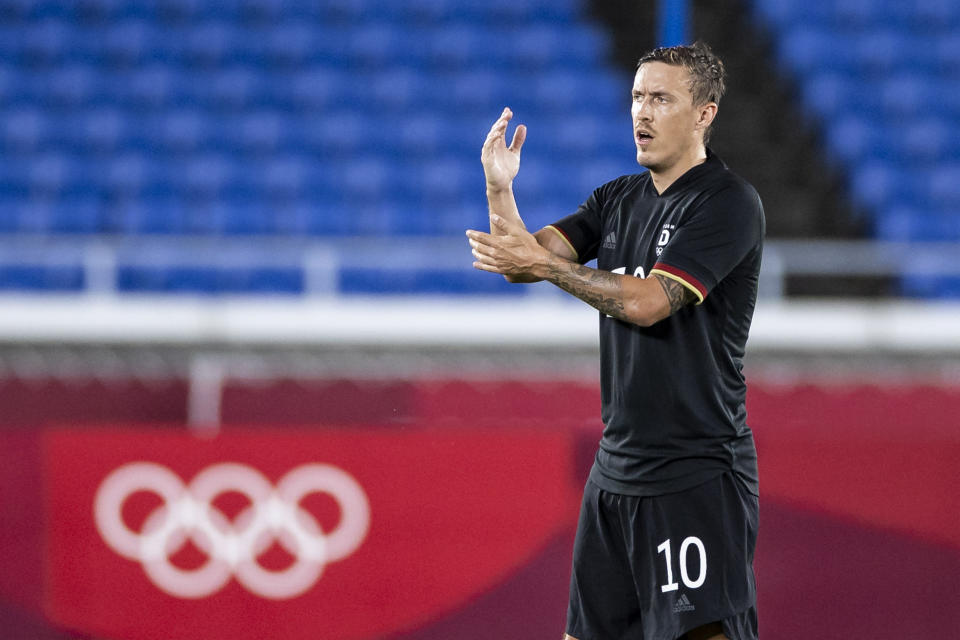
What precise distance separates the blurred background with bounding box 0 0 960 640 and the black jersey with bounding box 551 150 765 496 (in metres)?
1.66

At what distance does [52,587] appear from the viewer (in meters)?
5.07

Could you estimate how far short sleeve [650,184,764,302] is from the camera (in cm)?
331

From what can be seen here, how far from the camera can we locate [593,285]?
10.8 feet

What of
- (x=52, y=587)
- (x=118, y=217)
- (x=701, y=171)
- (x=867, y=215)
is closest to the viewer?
(x=701, y=171)

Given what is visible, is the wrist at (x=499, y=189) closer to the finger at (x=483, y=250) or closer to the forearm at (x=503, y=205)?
the forearm at (x=503, y=205)

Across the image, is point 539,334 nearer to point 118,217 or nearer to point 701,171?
point 118,217

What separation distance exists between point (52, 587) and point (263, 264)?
18.0 feet

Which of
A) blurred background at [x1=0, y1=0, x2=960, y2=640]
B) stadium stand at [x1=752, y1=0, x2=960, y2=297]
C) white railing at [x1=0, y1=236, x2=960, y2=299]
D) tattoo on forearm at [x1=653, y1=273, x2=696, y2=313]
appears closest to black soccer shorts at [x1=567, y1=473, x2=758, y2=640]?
tattoo on forearm at [x1=653, y1=273, x2=696, y2=313]

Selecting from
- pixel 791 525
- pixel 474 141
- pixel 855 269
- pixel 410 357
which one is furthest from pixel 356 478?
pixel 474 141

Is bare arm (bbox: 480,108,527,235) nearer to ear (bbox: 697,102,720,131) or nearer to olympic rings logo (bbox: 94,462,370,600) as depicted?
ear (bbox: 697,102,720,131)

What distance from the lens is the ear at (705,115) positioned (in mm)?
3545

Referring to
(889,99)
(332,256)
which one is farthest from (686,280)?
(889,99)

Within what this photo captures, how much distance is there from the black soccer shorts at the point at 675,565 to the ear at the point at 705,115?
2.99 ft

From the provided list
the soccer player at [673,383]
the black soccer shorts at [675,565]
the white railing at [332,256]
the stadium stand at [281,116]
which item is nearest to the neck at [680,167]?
the soccer player at [673,383]
